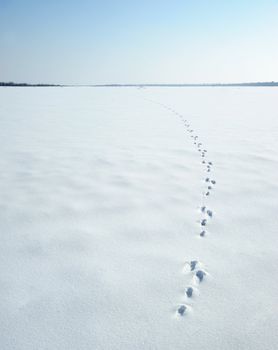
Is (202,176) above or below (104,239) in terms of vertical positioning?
above

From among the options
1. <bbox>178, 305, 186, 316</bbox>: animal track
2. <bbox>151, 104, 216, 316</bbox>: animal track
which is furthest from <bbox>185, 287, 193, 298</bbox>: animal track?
<bbox>178, 305, 186, 316</bbox>: animal track

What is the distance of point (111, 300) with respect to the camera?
217 centimetres

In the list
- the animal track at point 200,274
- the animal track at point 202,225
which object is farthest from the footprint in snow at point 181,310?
the animal track at point 200,274

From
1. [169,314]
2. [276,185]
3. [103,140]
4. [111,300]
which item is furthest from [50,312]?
[103,140]

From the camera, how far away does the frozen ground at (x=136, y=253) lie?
1925mm

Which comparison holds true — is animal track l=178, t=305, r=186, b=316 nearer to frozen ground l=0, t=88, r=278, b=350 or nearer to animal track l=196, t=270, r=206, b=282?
frozen ground l=0, t=88, r=278, b=350

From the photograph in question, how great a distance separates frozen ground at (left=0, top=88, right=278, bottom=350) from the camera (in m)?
1.92

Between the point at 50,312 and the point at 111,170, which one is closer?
the point at 50,312

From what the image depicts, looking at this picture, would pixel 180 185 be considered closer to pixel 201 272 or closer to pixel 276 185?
pixel 276 185

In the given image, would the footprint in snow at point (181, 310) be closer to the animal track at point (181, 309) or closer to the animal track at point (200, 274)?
the animal track at point (181, 309)

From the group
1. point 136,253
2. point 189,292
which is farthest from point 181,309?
point 136,253

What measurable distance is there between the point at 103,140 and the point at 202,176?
3184 mm

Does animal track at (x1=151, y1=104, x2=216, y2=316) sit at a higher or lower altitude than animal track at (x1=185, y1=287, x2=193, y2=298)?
higher

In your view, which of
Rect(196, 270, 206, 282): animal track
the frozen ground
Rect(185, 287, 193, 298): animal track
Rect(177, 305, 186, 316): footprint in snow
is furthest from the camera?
Rect(196, 270, 206, 282): animal track
